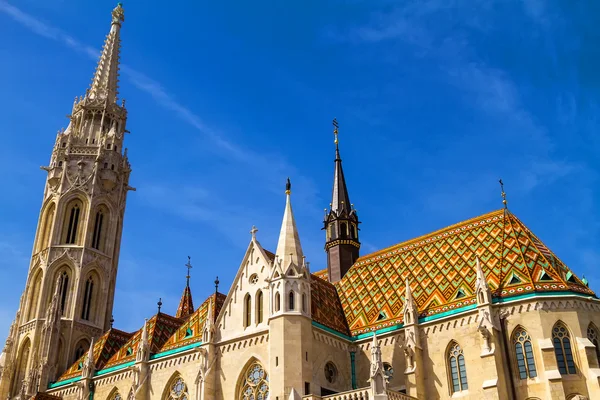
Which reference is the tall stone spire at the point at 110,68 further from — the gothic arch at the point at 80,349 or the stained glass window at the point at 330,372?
the stained glass window at the point at 330,372

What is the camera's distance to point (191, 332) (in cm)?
3719

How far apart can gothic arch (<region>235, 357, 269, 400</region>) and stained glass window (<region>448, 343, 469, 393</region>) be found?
Answer: 8413mm

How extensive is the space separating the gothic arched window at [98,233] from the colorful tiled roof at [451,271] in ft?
66.2

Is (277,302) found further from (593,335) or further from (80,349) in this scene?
(80,349)

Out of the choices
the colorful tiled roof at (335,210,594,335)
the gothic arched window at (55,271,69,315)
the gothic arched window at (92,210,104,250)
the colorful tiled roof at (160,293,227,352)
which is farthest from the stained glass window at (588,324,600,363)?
the gothic arched window at (92,210,104,250)

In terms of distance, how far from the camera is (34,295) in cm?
4800

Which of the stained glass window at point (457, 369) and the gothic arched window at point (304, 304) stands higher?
the gothic arched window at point (304, 304)

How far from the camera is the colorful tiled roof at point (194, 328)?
119ft

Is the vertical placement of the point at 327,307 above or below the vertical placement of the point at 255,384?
above

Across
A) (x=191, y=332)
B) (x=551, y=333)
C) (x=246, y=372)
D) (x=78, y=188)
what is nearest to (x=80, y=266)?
(x=78, y=188)

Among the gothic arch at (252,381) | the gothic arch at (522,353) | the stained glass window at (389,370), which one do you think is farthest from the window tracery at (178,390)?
the gothic arch at (522,353)

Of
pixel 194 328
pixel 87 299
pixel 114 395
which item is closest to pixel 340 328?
pixel 194 328

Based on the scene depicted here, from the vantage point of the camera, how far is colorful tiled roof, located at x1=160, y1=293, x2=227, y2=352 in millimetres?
36312

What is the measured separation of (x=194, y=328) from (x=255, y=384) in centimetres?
712
